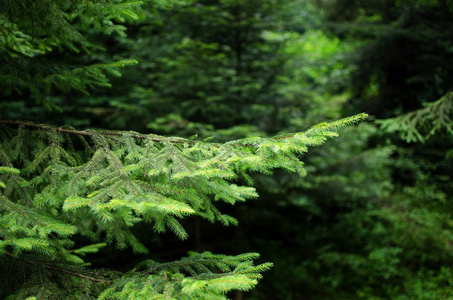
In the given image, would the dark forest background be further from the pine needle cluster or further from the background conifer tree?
the pine needle cluster

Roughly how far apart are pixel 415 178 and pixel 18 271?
937cm

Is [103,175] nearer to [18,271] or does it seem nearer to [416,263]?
[18,271]

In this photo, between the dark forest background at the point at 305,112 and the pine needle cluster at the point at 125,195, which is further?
the dark forest background at the point at 305,112

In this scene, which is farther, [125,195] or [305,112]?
[305,112]

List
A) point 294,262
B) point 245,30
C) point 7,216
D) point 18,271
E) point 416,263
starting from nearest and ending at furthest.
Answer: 1. point 7,216
2. point 18,271
3. point 245,30
4. point 416,263
5. point 294,262

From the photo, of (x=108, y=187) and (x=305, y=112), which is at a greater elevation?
(x=108, y=187)

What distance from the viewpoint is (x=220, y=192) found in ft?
6.21

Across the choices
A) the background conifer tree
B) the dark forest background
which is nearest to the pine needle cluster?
the background conifer tree

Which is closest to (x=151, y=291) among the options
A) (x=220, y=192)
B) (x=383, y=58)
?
(x=220, y=192)

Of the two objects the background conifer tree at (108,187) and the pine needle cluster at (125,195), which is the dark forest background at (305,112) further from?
the pine needle cluster at (125,195)

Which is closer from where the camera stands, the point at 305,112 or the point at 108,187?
the point at 108,187

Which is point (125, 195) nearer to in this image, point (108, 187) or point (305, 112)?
point (108, 187)

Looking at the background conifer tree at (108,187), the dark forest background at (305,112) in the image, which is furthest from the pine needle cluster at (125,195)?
the dark forest background at (305,112)

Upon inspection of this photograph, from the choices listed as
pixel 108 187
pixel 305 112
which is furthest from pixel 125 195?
pixel 305 112
